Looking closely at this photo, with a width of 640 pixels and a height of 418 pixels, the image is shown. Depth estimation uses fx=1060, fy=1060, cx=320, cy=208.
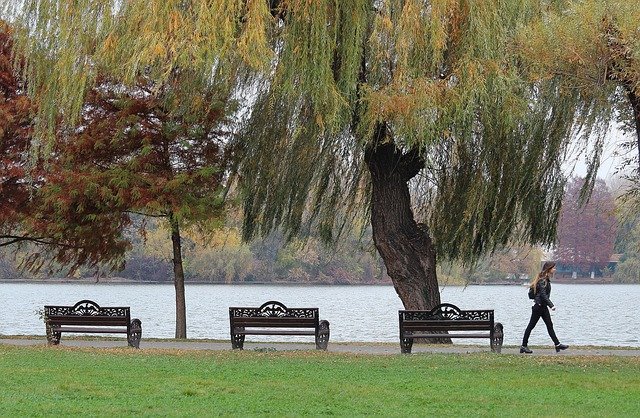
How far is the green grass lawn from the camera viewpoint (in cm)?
936

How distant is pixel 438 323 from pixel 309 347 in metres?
2.90

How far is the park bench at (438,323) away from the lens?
1602cm

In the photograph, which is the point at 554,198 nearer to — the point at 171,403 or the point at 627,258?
the point at 171,403

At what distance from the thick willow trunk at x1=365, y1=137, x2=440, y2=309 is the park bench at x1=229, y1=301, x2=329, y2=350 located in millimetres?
2415

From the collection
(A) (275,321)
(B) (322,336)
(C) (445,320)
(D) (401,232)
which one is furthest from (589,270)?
(A) (275,321)

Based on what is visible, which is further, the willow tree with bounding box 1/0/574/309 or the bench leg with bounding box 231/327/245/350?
the bench leg with bounding box 231/327/245/350

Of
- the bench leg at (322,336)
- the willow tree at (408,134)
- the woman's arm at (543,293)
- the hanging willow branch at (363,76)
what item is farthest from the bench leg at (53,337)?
the woman's arm at (543,293)

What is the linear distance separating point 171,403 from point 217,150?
1135 centimetres

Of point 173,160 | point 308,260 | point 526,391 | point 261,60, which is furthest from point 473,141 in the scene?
point 308,260

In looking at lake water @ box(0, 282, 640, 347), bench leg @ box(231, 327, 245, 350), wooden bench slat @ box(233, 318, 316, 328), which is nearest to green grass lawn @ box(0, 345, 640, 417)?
wooden bench slat @ box(233, 318, 316, 328)

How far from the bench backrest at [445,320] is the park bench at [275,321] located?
58.5 inches

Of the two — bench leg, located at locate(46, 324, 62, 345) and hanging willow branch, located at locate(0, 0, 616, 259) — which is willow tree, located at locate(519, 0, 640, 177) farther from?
bench leg, located at locate(46, 324, 62, 345)

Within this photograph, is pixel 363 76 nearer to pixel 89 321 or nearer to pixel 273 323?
pixel 273 323

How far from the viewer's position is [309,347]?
1809 cm
